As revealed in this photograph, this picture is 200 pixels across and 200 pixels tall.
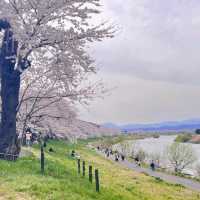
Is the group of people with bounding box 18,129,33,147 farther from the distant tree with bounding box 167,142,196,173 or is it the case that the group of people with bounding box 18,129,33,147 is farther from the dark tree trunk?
the distant tree with bounding box 167,142,196,173

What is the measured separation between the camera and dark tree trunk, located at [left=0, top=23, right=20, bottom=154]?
2130cm

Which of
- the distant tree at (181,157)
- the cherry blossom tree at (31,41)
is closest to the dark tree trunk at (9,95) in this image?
the cherry blossom tree at (31,41)

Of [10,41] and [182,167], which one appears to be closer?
[10,41]

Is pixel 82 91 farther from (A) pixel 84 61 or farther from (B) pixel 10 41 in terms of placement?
(B) pixel 10 41

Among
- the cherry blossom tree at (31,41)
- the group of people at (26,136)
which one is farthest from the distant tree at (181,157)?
the cherry blossom tree at (31,41)

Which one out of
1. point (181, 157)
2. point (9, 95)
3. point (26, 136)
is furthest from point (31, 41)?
point (181, 157)

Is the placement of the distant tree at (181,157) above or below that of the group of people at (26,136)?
below

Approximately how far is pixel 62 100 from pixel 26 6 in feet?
25.7

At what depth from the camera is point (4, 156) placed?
20688mm

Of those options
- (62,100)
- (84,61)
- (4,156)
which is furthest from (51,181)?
(62,100)

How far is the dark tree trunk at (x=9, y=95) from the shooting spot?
2130 centimetres

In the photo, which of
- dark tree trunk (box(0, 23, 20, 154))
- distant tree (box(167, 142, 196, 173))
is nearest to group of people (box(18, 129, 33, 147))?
dark tree trunk (box(0, 23, 20, 154))

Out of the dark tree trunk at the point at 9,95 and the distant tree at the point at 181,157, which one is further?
the distant tree at the point at 181,157

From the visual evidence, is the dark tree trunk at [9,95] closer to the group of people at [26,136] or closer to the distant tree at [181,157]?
the group of people at [26,136]
